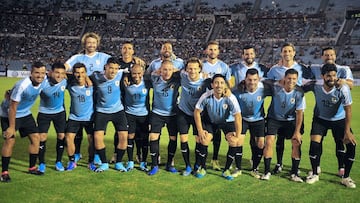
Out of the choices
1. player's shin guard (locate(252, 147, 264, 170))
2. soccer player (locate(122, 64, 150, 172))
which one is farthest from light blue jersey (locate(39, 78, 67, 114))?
player's shin guard (locate(252, 147, 264, 170))

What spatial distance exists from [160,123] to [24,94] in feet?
8.19

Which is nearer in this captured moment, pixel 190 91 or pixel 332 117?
pixel 332 117

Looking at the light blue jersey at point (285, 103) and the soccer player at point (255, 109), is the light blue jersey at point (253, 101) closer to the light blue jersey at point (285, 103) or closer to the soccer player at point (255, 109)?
the soccer player at point (255, 109)

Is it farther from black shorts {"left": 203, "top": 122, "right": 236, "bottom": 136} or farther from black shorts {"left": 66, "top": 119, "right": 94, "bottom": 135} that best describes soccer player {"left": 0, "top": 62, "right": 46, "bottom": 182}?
black shorts {"left": 203, "top": 122, "right": 236, "bottom": 136}

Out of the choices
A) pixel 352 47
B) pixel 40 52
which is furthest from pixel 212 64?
pixel 40 52

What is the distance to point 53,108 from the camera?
23.0ft

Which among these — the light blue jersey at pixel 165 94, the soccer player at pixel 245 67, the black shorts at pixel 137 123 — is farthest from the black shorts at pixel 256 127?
the black shorts at pixel 137 123

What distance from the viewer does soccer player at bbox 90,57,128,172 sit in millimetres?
7020

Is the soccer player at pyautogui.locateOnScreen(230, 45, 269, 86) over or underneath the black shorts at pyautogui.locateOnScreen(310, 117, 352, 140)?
over

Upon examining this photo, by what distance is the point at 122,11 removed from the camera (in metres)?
53.2

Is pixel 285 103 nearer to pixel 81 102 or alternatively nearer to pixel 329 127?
pixel 329 127

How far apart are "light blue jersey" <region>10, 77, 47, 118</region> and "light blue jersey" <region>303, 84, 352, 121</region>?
5.00m

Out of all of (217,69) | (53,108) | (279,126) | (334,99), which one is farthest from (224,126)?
(53,108)

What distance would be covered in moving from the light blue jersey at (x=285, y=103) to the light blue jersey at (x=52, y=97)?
3959 mm
